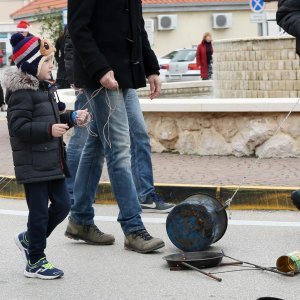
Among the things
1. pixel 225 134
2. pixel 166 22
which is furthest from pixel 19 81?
pixel 166 22

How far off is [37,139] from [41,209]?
0.42 meters

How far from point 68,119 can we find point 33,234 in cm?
69

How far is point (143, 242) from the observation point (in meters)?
6.14

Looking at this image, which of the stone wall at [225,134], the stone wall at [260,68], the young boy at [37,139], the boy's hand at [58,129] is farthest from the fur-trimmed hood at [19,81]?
the stone wall at [260,68]

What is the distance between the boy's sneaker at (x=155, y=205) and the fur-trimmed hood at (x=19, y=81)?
7.67 ft

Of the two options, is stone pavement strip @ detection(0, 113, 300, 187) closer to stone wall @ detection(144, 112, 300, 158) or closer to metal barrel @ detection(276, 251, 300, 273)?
stone wall @ detection(144, 112, 300, 158)

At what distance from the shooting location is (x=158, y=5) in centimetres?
4781

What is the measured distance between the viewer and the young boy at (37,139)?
5.38m

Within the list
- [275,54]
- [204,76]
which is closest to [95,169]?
[275,54]

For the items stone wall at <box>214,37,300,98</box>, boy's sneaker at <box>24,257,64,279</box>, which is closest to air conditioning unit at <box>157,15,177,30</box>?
stone wall at <box>214,37,300,98</box>

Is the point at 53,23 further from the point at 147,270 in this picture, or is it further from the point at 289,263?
the point at 289,263

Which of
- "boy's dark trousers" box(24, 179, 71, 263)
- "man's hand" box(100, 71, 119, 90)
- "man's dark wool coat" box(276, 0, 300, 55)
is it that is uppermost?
"man's dark wool coat" box(276, 0, 300, 55)

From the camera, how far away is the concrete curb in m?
7.84

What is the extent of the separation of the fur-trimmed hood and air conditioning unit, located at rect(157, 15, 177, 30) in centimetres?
4195
